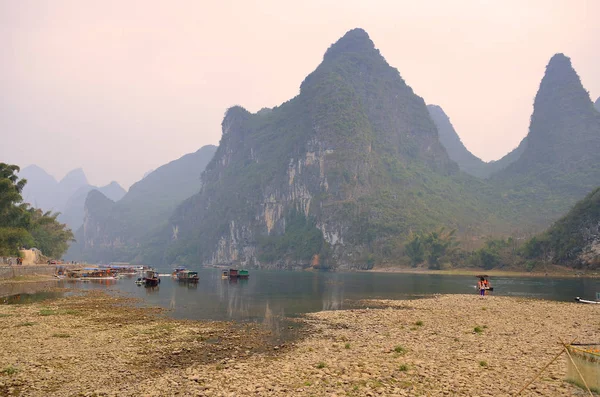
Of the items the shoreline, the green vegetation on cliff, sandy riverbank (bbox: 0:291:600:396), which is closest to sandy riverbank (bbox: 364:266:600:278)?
the shoreline

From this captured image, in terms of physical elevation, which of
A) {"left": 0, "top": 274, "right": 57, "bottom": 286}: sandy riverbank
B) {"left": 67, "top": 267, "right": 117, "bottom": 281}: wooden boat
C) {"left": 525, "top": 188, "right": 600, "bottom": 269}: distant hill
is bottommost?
{"left": 67, "top": 267, "right": 117, "bottom": 281}: wooden boat

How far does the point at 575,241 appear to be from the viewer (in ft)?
348

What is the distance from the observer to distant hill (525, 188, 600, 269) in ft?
336

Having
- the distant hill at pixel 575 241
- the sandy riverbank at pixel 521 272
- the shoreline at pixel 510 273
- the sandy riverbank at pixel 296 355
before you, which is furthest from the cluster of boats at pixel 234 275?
the distant hill at pixel 575 241

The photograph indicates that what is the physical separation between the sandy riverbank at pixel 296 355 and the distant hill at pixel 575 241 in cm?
8082

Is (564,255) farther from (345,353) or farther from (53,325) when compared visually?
(53,325)

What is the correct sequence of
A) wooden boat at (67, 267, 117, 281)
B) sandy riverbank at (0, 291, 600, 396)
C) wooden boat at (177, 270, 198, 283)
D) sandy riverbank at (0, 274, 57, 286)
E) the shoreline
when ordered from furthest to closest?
the shoreline → wooden boat at (67, 267, 117, 281) → wooden boat at (177, 270, 198, 283) → sandy riverbank at (0, 274, 57, 286) → sandy riverbank at (0, 291, 600, 396)

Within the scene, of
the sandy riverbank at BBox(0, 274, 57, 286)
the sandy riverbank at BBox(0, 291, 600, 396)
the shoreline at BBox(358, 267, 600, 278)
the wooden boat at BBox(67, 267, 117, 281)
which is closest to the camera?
the sandy riverbank at BBox(0, 291, 600, 396)

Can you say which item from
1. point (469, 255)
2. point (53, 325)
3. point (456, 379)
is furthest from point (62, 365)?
point (469, 255)

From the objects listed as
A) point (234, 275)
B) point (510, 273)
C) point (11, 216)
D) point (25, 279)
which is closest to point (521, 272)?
point (510, 273)

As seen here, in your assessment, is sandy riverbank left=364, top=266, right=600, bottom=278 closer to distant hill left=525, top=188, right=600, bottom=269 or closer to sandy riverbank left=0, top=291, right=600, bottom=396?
distant hill left=525, top=188, right=600, bottom=269

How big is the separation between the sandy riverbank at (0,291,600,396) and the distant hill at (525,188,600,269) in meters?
80.8

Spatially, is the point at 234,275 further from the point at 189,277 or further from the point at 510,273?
the point at 510,273

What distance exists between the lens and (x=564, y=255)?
107688 millimetres
